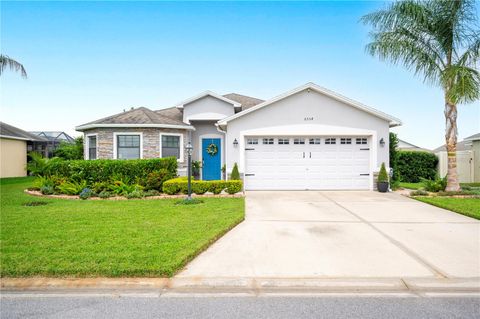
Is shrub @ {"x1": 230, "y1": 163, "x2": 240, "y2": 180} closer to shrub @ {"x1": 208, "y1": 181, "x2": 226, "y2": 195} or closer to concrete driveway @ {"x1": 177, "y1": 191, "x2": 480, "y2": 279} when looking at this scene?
shrub @ {"x1": 208, "y1": 181, "x2": 226, "y2": 195}

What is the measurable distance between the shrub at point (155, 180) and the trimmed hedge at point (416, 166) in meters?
13.8

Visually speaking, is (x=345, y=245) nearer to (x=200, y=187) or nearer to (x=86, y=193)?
(x=200, y=187)

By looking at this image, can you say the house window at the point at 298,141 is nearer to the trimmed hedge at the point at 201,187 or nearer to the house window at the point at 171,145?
the trimmed hedge at the point at 201,187

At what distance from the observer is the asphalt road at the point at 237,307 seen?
3043 mm

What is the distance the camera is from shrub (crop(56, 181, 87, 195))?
10.9 m

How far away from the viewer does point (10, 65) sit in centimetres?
1467

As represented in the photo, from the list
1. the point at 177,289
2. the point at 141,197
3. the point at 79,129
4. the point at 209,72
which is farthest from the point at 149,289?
the point at 209,72

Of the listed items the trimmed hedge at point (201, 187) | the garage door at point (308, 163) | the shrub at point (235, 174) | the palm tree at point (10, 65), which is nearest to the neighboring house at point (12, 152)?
the palm tree at point (10, 65)

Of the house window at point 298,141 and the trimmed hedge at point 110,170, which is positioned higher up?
the house window at point 298,141

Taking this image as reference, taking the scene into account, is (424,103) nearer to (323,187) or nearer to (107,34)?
Result: (323,187)

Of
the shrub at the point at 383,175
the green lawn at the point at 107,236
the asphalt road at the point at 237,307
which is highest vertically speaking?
the shrub at the point at 383,175

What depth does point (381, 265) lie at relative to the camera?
4.27 meters

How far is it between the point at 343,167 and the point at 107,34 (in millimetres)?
13214

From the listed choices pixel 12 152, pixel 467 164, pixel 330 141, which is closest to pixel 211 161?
pixel 330 141
